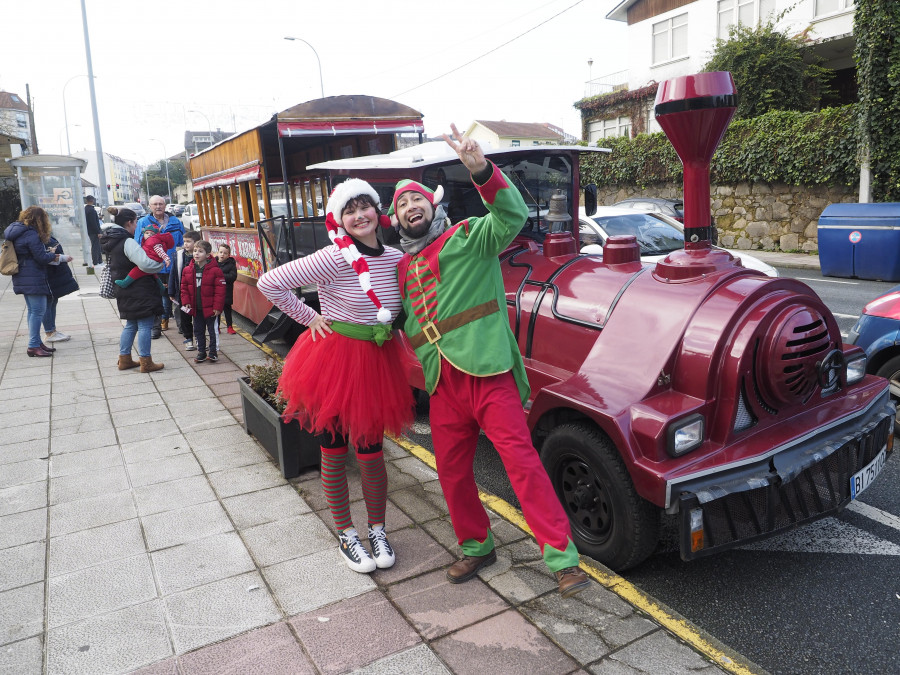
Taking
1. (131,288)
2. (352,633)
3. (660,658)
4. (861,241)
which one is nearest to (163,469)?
(352,633)

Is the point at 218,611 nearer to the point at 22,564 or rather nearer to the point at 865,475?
the point at 22,564

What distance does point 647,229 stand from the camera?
893 centimetres

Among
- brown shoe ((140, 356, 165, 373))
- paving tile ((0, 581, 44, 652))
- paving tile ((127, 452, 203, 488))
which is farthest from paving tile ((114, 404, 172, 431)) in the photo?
paving tile ((0, 581, 44, 652))

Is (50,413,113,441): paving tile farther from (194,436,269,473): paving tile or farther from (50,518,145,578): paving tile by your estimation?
(50,518,145,578): paving tile

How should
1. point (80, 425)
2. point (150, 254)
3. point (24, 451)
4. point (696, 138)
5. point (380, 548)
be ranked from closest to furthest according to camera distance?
1. point (380, 548)
2. point (696, 138)
3. point (24, 451)
4. point (80, 425)
5. point (150, 254)

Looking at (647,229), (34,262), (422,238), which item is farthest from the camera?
(647,229)

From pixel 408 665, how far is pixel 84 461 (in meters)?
3.28

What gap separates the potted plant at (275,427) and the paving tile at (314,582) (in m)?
0.91

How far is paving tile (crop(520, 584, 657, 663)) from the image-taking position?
2.52 m

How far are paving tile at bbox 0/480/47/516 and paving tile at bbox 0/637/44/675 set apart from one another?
1482 mm

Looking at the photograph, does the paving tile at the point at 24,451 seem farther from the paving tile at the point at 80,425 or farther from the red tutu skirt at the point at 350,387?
the red tutu skirt at the point at 350,387

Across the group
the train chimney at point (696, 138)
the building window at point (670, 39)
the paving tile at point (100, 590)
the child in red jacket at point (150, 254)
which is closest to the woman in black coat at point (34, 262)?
the child in red jacket at point (150, 254)

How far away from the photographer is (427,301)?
9.54ft

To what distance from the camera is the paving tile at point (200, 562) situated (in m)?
3.07
